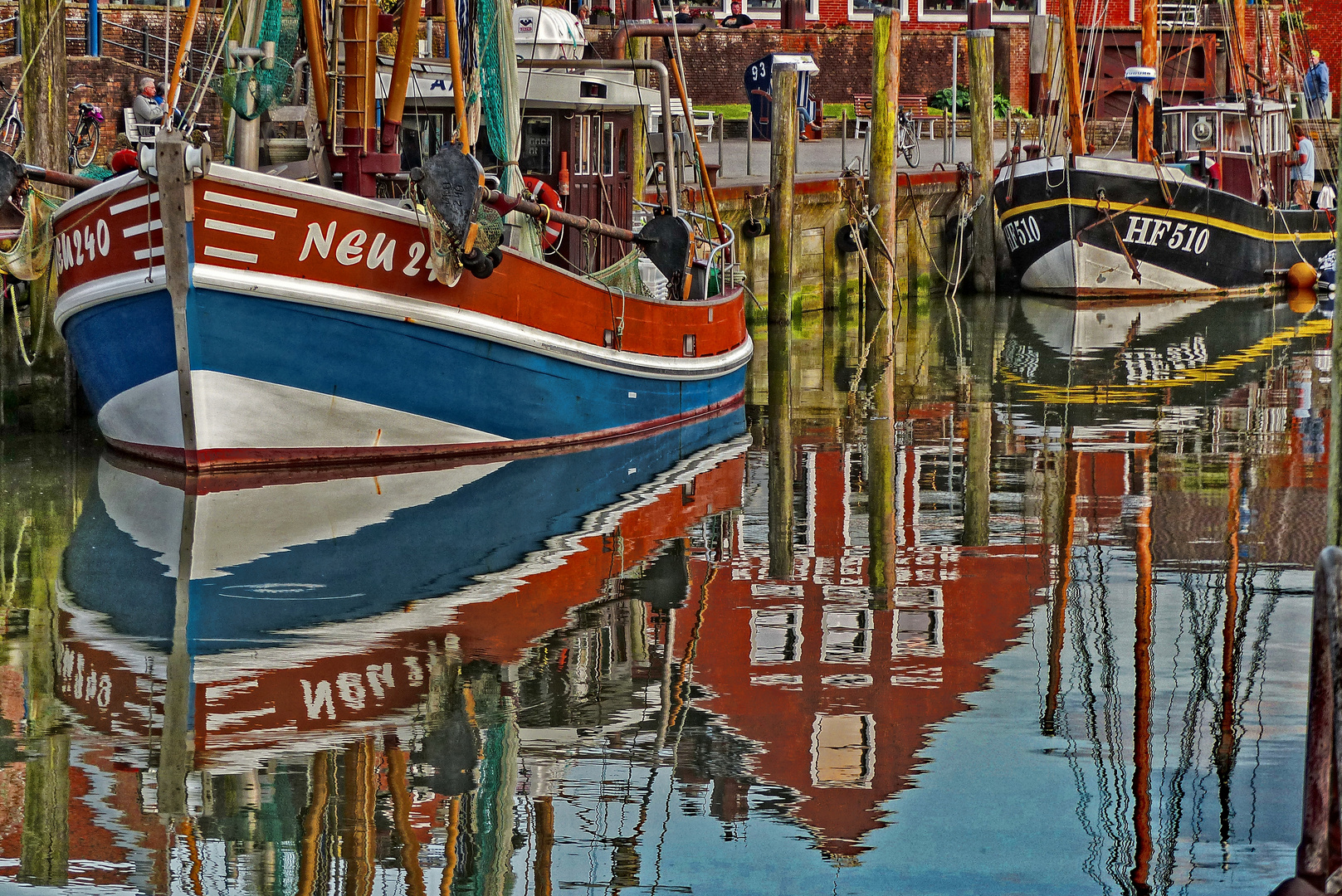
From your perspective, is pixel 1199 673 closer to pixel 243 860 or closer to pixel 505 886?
pixel 505 886

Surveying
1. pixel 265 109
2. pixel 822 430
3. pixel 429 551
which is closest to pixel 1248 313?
pixel 822 430

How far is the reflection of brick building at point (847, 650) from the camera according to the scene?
625 cm

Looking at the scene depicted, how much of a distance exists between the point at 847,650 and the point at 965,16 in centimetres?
4064

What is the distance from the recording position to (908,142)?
33.5m

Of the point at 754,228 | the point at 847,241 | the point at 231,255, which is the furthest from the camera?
the point at 847,241

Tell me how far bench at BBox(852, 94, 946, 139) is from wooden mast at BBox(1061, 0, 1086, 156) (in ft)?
40.6

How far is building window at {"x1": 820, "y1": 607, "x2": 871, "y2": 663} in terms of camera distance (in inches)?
304

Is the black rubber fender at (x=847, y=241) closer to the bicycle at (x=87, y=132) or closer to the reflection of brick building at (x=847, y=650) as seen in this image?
the bicycle at (x=87, y=132)

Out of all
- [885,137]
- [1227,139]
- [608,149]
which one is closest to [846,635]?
[608,149]

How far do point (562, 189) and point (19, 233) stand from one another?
416 centimetres

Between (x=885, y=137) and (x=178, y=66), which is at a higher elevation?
(x=178, y=66)

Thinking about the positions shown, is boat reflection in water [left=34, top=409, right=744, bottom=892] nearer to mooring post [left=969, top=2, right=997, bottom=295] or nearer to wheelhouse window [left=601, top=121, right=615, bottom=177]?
wheelhouse window [left=601, top=121, right=615, bottom=177]

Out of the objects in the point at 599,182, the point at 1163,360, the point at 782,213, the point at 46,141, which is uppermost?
the point at 46,141

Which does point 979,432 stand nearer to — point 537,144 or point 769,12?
point 537,144
